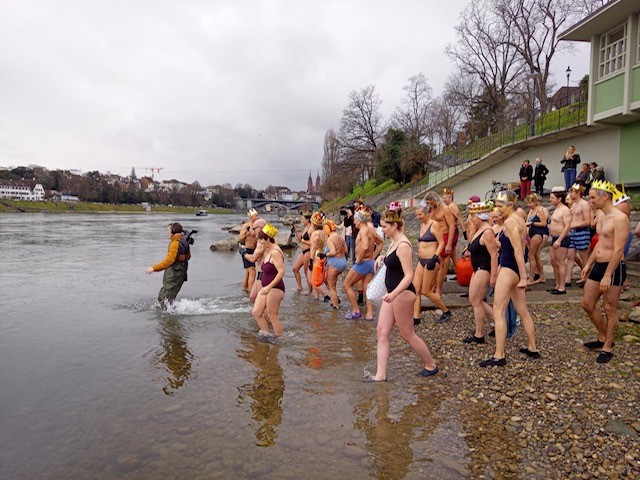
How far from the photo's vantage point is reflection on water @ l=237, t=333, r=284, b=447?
401 centimetres

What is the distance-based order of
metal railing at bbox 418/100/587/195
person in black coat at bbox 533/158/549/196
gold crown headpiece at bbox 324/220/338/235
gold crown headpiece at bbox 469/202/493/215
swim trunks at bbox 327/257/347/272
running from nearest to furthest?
gold crown headpiece at bbox 469/202/493/215 < swim trunks at bbox 327/257/347/272 < gold crown headpiece at bbox 324/220/338/235 < person in black coat at bbox 533/158/549/196 < metal railing at bbox 418/100/587/195

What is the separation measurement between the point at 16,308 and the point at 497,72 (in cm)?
3616

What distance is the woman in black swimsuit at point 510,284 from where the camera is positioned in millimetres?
4766

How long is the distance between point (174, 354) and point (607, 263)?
18.4 ft

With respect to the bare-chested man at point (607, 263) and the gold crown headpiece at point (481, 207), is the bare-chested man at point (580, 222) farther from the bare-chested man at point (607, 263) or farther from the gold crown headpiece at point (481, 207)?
the bare-chested man at point (607, 263)

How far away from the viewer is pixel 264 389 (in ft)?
16.0

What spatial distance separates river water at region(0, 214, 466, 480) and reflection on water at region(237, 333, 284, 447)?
0.06 ft

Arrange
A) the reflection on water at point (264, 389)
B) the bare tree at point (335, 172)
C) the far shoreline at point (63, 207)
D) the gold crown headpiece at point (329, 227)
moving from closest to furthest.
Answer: the reflection on water at point (264, 389), the gold crown headpiece at point (329, 227), the bare tree at point (335, 172), the far shoreline at point (63, 207)

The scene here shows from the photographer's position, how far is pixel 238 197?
16588 centimetres

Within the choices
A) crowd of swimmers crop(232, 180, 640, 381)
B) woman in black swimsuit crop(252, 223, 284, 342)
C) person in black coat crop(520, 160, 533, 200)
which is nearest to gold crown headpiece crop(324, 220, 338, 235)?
crowd of swimmers crop(232, 180, 640, 381)

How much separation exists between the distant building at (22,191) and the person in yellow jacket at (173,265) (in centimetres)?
12991

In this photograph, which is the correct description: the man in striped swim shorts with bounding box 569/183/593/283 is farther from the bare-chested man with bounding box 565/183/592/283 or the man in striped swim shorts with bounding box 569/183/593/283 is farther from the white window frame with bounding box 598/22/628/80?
the white window frame with bounding box 598/22/628/80

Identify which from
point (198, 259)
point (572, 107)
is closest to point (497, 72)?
point (572, 107)

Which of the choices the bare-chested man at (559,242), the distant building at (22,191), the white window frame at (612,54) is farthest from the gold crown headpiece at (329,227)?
the distant building at (22,191)
